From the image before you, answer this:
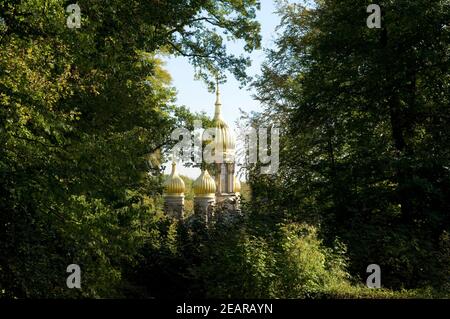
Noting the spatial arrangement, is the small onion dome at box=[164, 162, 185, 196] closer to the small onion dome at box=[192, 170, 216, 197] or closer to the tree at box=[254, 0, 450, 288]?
the small onion dome at box=[192, 170, 216, 197]

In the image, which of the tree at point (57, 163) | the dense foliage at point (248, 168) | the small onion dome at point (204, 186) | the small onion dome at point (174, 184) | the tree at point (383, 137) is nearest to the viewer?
the tree at point (57, 163)

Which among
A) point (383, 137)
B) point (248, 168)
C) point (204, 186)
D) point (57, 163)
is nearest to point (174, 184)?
point (204, 186)

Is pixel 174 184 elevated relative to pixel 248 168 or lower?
lower

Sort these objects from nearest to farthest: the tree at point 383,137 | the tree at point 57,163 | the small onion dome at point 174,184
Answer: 1. the tree at point 57,163
2. the tree at point 383,137
3. the small onion dome at point 174,184

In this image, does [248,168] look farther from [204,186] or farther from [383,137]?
[204,186]

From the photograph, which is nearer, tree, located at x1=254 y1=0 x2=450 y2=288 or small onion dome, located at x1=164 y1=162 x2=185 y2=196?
tree, located at x1=254 y1=0 x2=450 y2=288

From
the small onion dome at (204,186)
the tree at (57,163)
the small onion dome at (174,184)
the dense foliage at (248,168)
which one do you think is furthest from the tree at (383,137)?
the small onion dome at (174,184)

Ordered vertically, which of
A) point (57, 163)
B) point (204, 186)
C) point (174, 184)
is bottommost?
point (204, 186)

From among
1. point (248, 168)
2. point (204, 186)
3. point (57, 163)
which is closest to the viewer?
point (57, 163)

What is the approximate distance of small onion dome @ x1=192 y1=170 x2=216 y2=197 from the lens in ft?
177

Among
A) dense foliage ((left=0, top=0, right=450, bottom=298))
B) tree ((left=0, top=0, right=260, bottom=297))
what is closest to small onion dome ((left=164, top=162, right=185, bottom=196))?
dense foliage ((left=0, top=0, right=450, bottom=298))

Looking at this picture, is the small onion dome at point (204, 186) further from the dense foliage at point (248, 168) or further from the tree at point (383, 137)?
the tree at point (383, 137)

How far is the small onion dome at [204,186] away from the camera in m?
53.8

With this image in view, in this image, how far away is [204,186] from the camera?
5381 centimetres
